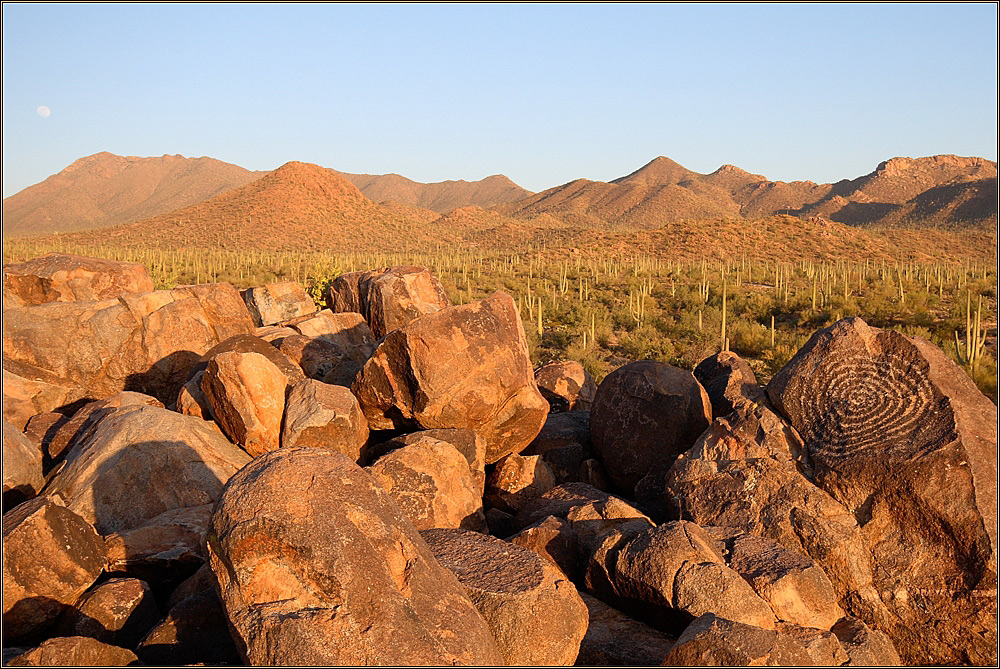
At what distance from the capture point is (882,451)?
4.54m

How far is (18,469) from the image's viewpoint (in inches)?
223

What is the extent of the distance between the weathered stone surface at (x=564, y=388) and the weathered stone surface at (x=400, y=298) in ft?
4.66

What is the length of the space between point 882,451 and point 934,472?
30 centimetres

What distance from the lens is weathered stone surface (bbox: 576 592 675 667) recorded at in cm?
369

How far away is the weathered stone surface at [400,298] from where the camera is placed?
868 cm

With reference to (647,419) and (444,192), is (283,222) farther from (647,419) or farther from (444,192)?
(444,192)

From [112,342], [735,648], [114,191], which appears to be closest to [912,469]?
[735,648]

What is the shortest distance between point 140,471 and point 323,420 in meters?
1.32

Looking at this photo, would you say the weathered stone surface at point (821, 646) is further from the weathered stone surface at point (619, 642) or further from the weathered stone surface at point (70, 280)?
the weathered stone surface at point (70, 280)

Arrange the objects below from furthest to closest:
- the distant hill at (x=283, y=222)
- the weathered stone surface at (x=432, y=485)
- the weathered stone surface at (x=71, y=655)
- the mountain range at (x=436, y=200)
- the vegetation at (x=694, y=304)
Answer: the mountain range at (x=436, y=200) < the distant hill at (x=283, y=222) < the vegetation at (x=694, y=304) < the weathered stone surface at (x=432, y=485) < the weathered stone surface at (x=71, y=655)

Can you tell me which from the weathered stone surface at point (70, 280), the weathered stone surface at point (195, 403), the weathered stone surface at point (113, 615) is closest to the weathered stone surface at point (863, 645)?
the weathered stone surface at point (113, 615)

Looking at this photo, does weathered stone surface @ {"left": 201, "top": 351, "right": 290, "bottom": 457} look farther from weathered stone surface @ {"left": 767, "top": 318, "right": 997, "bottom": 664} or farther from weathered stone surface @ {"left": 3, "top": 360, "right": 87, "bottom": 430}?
weathered stone surface @ {"left": 767, "top": 318, "right": 997, "bottom": 664}

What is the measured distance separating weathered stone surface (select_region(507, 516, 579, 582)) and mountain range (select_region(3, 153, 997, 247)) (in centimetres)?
5204

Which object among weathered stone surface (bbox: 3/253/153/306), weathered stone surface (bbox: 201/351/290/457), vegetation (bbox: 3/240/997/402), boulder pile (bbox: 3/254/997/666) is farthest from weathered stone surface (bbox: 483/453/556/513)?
vegetation (bbox: 3/240/997/402)
